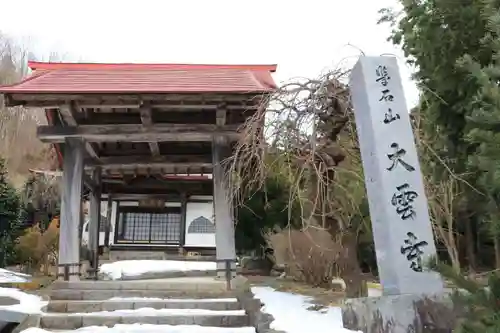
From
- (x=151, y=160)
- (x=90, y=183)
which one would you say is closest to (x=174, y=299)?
(x=151, y=160)

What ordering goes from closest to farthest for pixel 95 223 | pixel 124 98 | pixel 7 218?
1. pixel 124 98
2. pixel 95 223
3. pixel 7 218

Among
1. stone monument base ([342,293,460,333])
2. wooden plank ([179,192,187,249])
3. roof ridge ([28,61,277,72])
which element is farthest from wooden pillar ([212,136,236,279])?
wooden plank ([179,192,187,249])

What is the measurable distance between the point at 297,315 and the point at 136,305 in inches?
102

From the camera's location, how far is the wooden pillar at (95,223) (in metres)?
11.7

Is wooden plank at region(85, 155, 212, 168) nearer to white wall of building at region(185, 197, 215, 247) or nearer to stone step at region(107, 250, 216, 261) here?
stone step at region(107, 250, 216, 261)

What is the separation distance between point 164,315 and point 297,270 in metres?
3.21

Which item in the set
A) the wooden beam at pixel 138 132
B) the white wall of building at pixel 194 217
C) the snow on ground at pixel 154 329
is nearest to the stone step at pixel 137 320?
the snow on ground at pixel 154 329

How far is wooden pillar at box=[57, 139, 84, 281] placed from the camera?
8.02 m

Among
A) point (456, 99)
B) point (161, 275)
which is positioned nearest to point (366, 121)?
point (456, 99)

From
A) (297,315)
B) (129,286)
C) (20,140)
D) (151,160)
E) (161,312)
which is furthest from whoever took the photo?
(20,140)

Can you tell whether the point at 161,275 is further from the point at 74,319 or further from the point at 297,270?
the point at 74,319

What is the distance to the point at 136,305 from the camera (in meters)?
6.80

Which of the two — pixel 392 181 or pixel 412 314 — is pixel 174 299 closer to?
pixel 392 181

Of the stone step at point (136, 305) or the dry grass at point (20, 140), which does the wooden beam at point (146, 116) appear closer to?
the stone step at point (136, 305)
